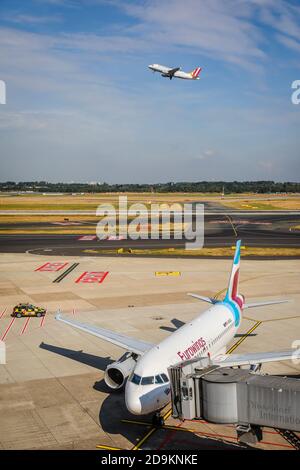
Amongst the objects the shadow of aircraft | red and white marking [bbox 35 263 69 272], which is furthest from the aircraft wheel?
red and white marking [bbox 35 263 69 272]

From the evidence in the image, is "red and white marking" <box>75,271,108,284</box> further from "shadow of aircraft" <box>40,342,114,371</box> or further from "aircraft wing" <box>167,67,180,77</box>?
"aircraft wing" <box>167,67,180,77</box>

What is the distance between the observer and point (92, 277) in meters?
65.9

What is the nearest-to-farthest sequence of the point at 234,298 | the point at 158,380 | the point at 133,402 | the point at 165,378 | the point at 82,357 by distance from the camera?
the point at 133,402
the point at 158,380
the point at 165,378
the point at 82,357
the point at 234,298

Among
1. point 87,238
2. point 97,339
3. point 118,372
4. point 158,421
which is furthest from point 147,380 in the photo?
point 87,238

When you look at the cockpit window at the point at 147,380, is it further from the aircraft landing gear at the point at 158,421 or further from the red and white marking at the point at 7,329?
the red and white marking at the point at 7,329

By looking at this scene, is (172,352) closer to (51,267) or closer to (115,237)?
(51,267)

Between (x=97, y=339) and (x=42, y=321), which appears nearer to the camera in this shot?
(x=97, y=339)

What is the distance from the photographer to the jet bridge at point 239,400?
20281mm

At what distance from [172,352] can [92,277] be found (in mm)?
40420

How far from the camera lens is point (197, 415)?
71.6 ft

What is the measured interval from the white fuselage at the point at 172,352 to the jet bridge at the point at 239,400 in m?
1.96

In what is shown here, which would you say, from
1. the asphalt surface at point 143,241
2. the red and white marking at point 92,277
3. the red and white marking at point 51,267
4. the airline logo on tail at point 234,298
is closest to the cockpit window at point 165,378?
the airline logo on tail at point 234,298

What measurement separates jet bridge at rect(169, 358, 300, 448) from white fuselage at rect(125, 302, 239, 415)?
77.0 inches
